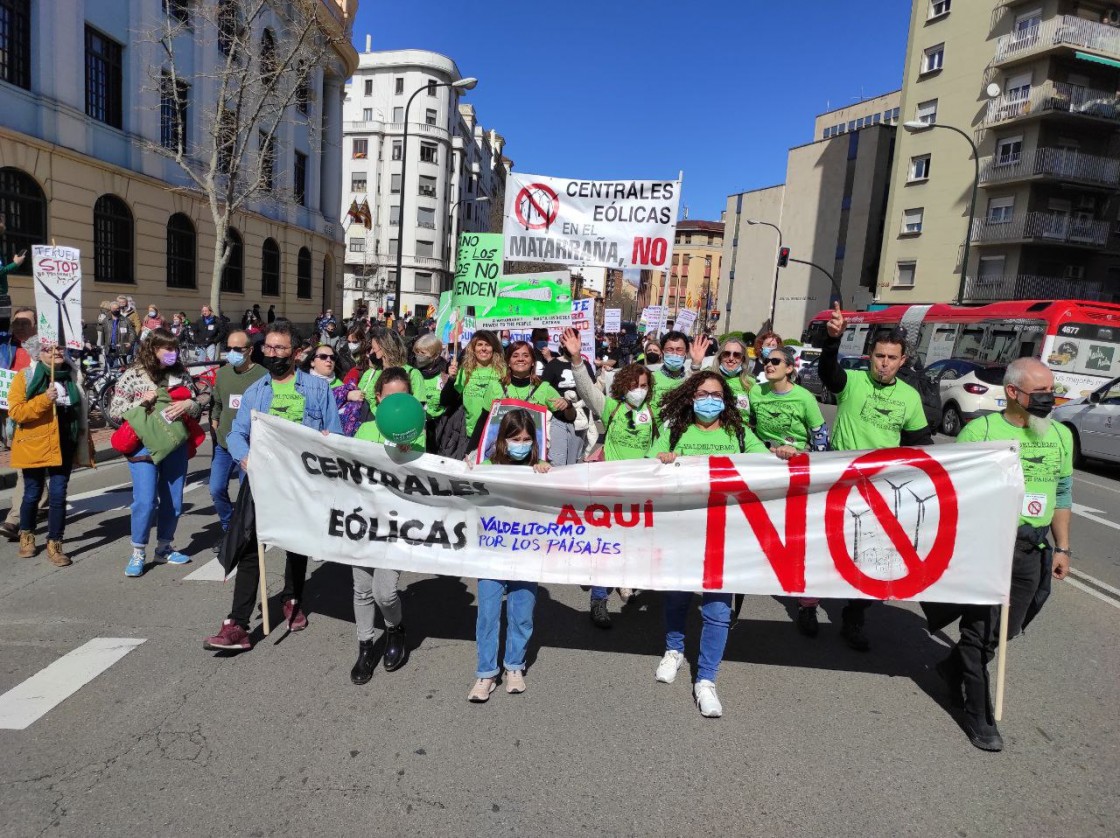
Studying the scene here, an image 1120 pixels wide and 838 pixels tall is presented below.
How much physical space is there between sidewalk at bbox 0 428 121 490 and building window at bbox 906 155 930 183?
125 ft

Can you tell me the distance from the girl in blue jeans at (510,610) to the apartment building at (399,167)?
59979 mm

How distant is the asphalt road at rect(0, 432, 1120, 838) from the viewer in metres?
2.84

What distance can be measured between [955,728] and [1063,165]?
36.1m

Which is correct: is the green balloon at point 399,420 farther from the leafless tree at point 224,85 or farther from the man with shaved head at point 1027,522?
the leafless tree at point 224,85

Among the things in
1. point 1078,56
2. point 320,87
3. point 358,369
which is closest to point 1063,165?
point 1078,56

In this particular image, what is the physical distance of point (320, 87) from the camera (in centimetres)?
3047

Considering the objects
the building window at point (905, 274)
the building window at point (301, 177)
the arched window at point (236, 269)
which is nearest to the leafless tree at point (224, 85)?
the arched window at point (236, 269)

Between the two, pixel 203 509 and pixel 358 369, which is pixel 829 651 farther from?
pixel 203 509

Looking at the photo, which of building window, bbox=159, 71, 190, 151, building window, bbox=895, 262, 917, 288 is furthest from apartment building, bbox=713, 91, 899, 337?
building window, bbox=159, 71, 190, 151

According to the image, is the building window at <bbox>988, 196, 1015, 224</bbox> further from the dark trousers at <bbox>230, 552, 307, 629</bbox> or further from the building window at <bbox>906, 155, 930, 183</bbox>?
the dark trousers at <bbox>230, 552, 307, 629</bbox>

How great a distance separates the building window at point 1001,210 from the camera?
33.1m

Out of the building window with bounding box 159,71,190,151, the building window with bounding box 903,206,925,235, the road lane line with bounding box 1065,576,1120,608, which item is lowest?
the road lane line with bounding box 1065,576,1120,608

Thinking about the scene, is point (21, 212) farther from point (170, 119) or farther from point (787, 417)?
point (787, 417)

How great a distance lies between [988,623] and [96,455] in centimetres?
962
